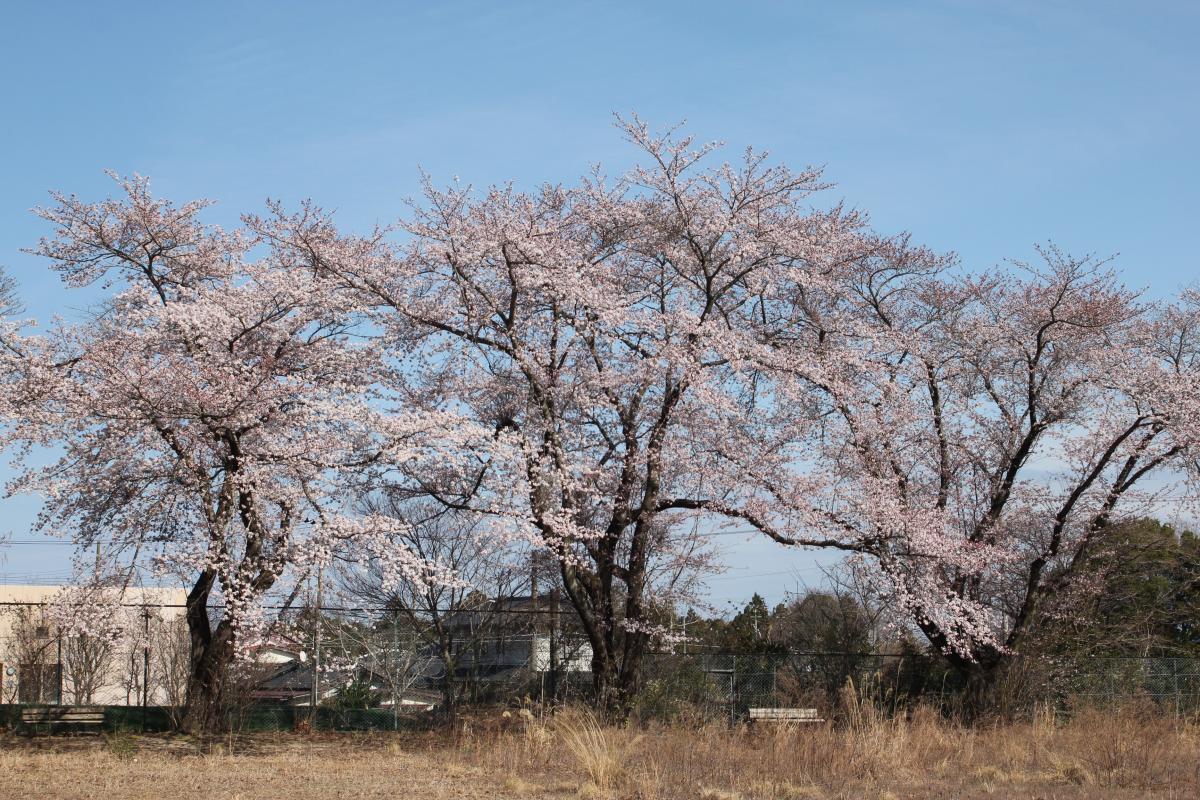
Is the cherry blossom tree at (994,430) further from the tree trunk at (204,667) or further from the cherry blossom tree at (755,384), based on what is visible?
the tree trunk at (204,667)

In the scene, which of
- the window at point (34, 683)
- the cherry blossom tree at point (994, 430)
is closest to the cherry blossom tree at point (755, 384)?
the cherry blossom tree at point (994, 430)

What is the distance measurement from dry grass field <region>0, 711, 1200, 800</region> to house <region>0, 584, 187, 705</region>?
1.52 metres

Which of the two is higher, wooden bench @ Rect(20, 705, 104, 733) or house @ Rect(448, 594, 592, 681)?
house @ Rect(448, 594, 592, 681)

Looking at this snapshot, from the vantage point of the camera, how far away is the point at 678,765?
421 inches

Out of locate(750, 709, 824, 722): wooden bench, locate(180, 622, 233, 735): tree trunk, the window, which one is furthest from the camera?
the window

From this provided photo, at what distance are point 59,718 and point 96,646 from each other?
5.30m

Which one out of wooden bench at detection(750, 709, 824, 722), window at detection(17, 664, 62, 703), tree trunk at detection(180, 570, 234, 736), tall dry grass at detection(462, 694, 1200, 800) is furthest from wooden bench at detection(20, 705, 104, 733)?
wooden bench at detection(750, 709, 824, 722)

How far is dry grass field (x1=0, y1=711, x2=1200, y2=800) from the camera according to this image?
9773 mm

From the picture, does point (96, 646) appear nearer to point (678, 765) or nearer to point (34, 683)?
point (34, 683)

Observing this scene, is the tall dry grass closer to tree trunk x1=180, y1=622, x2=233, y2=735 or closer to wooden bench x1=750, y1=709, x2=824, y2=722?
wooden bench x1=750, y1=709, x2=824, y2=722

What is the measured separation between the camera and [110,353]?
12.6 meters

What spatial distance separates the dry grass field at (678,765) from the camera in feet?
32.1

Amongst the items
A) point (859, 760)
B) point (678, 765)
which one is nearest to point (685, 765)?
point (678, 765)

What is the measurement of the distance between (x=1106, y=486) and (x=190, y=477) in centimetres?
1357
